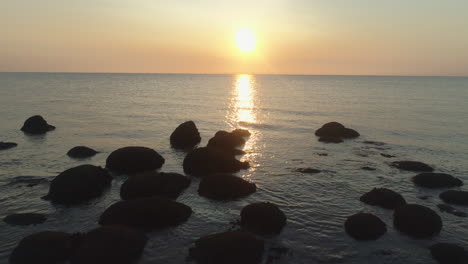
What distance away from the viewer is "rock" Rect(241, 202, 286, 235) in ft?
57.1

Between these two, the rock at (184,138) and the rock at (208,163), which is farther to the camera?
the rock at (184,138)

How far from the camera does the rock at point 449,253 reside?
1472cm

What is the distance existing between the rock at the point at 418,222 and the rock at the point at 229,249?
26.4ft

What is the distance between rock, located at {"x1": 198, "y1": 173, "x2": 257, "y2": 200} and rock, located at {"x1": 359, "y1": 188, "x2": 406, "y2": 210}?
7695 mm

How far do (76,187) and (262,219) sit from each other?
12206mm

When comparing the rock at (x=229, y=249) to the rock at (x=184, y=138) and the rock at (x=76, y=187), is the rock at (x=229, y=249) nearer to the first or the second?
the rock at (x=76, y=187)

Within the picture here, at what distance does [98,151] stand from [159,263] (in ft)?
78.6

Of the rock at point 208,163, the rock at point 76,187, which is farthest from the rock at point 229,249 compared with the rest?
the rock at point 208,163

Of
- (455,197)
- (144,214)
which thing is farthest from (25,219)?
(455,197)

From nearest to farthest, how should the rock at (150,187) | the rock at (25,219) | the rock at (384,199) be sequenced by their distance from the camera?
the rock at (25,219)
the rock at (384,199)
the rock at (150,187)

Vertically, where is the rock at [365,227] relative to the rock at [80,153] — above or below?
above

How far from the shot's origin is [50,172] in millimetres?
27797

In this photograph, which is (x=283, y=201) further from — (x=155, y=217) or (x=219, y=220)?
(x=155, y=217)

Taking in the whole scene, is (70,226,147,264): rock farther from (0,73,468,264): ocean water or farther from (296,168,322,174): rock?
(296,168,322,174): rock
